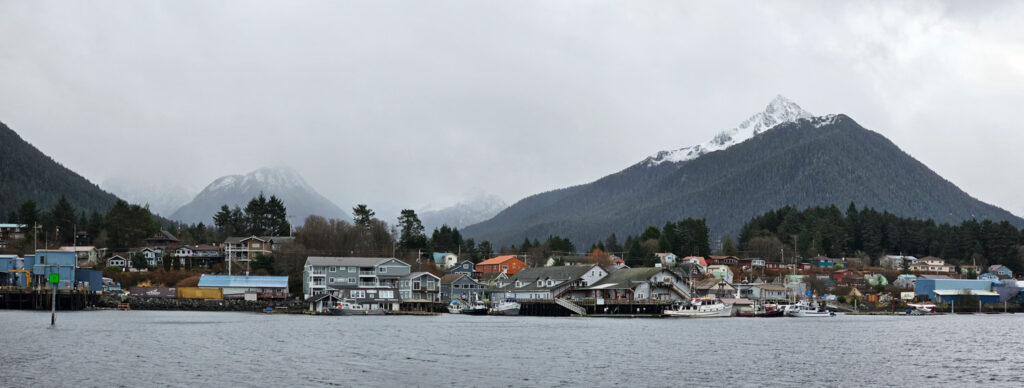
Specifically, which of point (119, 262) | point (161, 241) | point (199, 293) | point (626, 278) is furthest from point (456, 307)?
point (161, 241)

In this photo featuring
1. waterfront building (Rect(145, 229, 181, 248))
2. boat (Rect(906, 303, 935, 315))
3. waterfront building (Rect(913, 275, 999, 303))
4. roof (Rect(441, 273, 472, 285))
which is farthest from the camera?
waterfront building (Rect(145, 229, 181, 248))

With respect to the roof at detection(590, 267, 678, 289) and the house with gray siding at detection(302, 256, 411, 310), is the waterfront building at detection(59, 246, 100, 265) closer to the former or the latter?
the house with gray siding at detection(302, 256, 411, 310)

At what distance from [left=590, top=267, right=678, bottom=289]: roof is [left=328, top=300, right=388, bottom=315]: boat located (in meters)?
29.0

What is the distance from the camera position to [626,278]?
11869 cm

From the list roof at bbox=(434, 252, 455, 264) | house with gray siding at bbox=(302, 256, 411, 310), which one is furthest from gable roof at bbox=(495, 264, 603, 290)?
roof at bbox=(434, 252, 455, 264)

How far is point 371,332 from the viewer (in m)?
75.7

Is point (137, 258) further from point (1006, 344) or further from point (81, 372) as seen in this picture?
point (1006, 344)

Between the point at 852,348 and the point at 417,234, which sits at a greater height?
the point at 417,234

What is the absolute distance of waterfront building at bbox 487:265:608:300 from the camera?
404 ft

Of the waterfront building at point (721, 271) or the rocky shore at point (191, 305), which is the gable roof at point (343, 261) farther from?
the waterfront building at point (721, 271)

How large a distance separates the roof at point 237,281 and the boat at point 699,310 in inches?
2154

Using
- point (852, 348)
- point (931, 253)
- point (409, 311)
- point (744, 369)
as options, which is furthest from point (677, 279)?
point (931, 253)

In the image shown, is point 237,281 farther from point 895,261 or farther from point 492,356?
point 895,261

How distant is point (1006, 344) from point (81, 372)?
59641 millimetres
